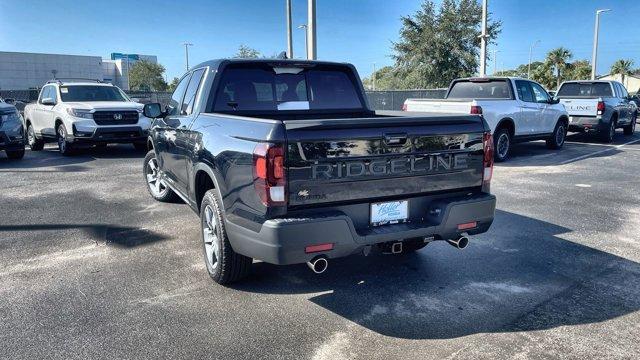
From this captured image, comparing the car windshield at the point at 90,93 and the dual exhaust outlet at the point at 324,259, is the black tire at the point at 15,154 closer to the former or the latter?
the car windshield at the point at 90,93

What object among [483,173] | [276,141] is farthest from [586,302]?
[276,141]

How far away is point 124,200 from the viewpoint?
7.53 meters

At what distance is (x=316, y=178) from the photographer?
3.42m

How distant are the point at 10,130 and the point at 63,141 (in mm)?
1281

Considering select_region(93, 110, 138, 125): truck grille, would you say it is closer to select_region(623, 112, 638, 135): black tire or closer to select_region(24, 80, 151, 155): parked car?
select_region(24, 80, 151, 155): parked car

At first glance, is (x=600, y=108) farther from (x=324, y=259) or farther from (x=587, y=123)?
(x=324, y=259)

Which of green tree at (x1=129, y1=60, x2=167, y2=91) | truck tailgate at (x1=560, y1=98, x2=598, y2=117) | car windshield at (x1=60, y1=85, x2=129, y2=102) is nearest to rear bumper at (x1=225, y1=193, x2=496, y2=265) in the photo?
car windshield at (x1=60, y1=85, x2=129, y2=102)

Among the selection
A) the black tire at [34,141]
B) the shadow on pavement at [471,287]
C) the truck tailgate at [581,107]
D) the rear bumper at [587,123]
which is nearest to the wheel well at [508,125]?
the truck tailgate at [581,107]

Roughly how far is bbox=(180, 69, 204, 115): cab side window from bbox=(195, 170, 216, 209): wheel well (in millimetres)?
852

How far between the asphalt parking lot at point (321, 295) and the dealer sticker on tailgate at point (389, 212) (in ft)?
2.26

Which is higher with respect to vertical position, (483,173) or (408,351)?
(483,173)

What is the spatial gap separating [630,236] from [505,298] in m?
2.73

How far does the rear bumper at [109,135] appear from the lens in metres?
11.6

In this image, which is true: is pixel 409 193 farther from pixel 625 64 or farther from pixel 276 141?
pixel 625 64
